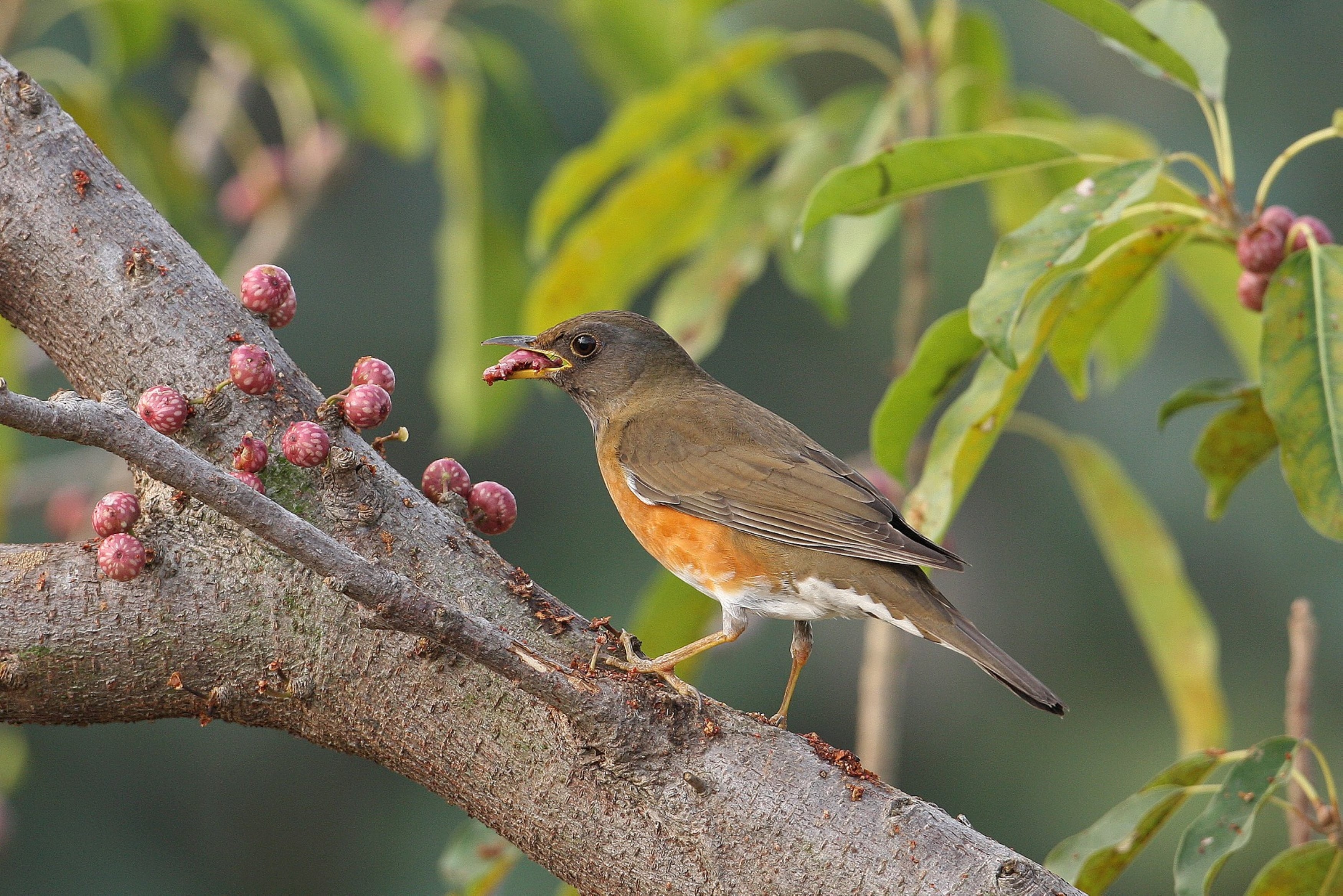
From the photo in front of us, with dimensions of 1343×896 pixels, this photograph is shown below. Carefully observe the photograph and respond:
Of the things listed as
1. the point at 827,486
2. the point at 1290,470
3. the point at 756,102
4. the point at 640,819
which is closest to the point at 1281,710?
the point at 756,102

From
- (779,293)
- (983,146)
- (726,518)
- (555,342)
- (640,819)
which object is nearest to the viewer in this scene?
(640,819)

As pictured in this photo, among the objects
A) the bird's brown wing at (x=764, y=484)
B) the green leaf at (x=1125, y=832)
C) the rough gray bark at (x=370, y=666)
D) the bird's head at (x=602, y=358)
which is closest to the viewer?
the rough gray bark at (x=370, y=666)

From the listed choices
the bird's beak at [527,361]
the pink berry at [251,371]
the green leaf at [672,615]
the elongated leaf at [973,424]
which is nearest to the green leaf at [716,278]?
the bird's beak at [527,361]

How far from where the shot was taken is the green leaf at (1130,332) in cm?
362

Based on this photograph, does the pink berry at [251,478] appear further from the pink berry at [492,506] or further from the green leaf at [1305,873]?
the green leaf at [1305,873]

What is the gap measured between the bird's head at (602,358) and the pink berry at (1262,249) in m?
1.45

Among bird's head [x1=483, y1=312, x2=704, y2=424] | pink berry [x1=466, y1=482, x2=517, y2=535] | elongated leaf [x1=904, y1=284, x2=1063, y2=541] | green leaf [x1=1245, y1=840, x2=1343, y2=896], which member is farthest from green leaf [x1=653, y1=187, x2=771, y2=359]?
green leaf [x1=1245, y1=840, x2=1343, y2=896]

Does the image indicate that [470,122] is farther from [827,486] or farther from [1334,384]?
[1334,384]

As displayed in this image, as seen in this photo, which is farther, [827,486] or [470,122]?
[470,122]

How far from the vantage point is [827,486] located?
310 centimetres

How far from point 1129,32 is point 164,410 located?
5.74ft

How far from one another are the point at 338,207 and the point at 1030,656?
565 centimetres

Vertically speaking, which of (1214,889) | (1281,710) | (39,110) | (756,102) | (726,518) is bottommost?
(1214,889)

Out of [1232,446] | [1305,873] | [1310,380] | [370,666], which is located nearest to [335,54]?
[370,666]
